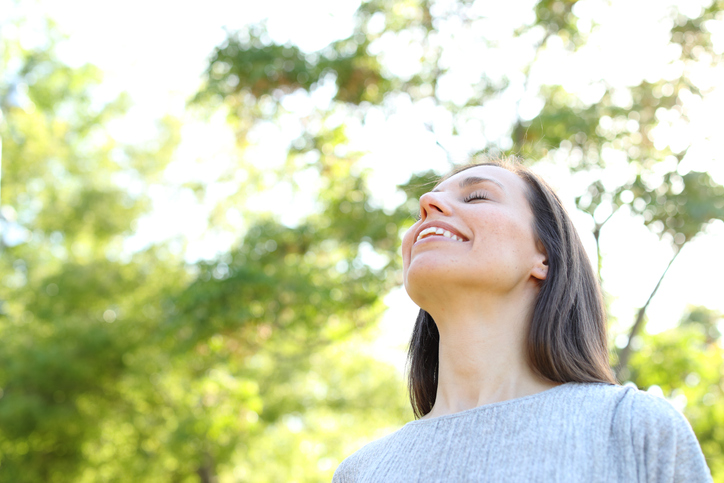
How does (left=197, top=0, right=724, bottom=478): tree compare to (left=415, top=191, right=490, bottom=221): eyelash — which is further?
(left=197, top=0, right=724, bottom=478): tree

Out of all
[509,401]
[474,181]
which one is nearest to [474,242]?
[474,181]

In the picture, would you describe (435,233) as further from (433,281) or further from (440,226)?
(433,281)

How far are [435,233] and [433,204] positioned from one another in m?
0.08

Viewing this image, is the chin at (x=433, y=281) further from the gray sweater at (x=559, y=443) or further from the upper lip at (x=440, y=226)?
the gray sweater at (x=559, y=443)

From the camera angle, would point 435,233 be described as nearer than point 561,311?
No

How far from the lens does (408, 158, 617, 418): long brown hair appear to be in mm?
1486

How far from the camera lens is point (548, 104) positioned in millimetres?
6504

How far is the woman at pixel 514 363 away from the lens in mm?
1240

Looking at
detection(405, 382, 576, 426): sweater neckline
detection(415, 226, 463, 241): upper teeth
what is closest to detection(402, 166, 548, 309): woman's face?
detection(415, 226, 463, 241): upper teeth

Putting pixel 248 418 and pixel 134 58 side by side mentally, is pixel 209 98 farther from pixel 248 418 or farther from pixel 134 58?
pixel 134 58

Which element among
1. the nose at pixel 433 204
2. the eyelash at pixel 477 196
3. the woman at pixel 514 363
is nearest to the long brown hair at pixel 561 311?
the woman at pixel 514 363

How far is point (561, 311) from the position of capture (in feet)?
5.04

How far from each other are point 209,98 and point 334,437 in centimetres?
782

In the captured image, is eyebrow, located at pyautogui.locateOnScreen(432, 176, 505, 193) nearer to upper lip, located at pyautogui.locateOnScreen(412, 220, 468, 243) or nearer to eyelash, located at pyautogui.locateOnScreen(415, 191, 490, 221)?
eyelash, located at pyautogui.locateOnScreen(415, 191, 490, 221)
